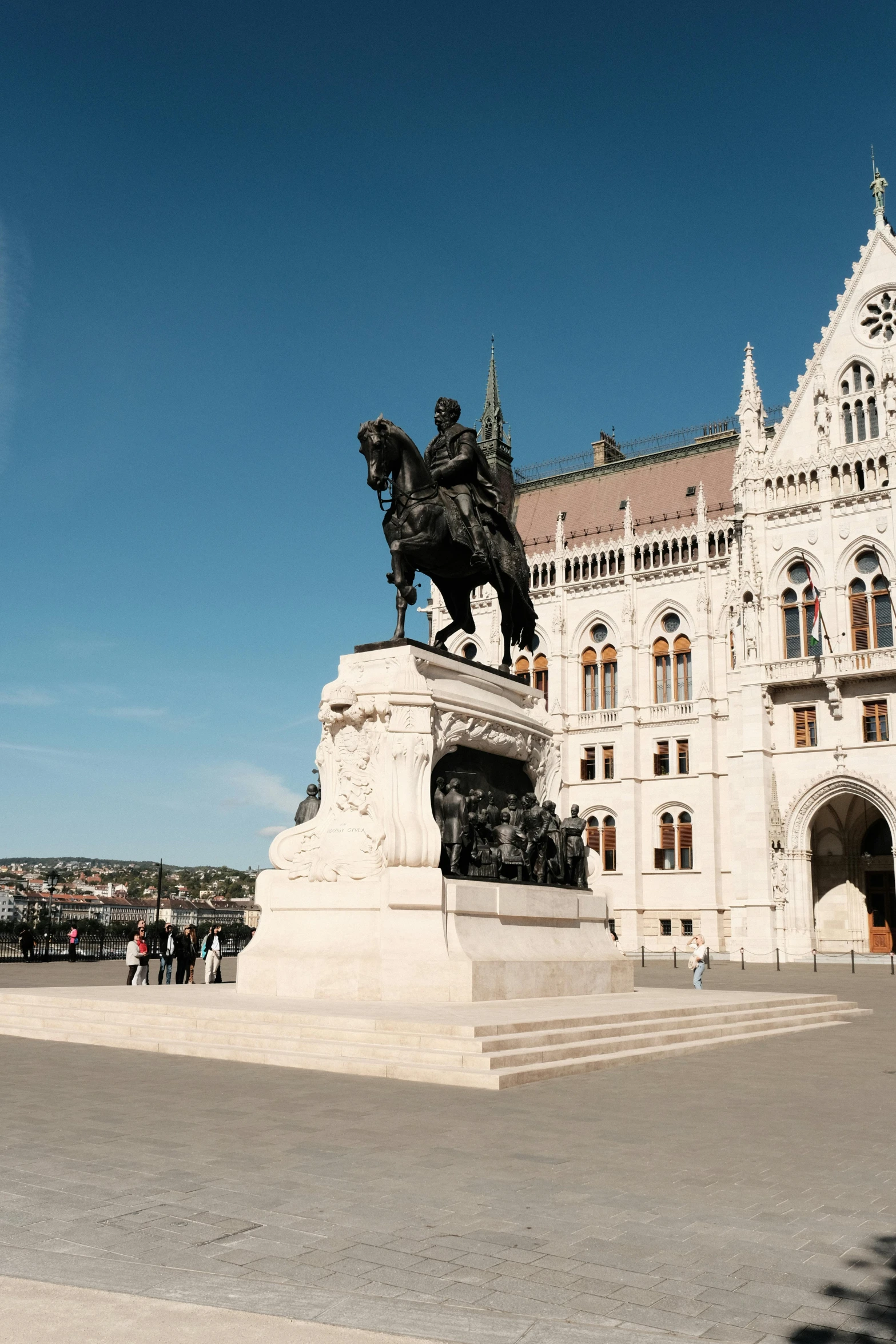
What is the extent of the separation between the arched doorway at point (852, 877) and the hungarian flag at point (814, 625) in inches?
245

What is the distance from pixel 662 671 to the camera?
5781 cm

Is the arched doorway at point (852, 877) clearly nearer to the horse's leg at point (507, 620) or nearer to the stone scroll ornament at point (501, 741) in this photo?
the horse's leg at point (507, 620)

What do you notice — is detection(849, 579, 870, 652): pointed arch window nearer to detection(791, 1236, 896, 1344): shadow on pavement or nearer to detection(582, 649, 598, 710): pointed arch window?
detection(582, 649, 598, 710): pointed arch window

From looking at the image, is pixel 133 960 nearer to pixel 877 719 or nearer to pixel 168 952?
pixel 168 952

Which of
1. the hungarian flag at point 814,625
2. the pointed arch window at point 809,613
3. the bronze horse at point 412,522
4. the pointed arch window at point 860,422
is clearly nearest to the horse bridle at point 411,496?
the bronze horse at point 412,522

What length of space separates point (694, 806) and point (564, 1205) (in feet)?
165

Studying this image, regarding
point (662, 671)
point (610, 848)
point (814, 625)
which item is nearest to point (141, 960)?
point (814, 625)

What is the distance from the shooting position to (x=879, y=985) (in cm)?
2945

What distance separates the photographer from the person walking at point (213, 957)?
2305cm

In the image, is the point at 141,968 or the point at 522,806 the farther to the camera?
the point at 141,968

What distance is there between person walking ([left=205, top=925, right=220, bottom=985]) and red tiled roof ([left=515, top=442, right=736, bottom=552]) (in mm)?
40662

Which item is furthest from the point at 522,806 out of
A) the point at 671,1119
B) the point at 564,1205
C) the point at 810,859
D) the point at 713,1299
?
the point at 810,859

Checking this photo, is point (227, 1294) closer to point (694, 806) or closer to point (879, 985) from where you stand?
point (879, 985)

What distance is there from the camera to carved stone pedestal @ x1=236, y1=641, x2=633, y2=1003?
13.9m
